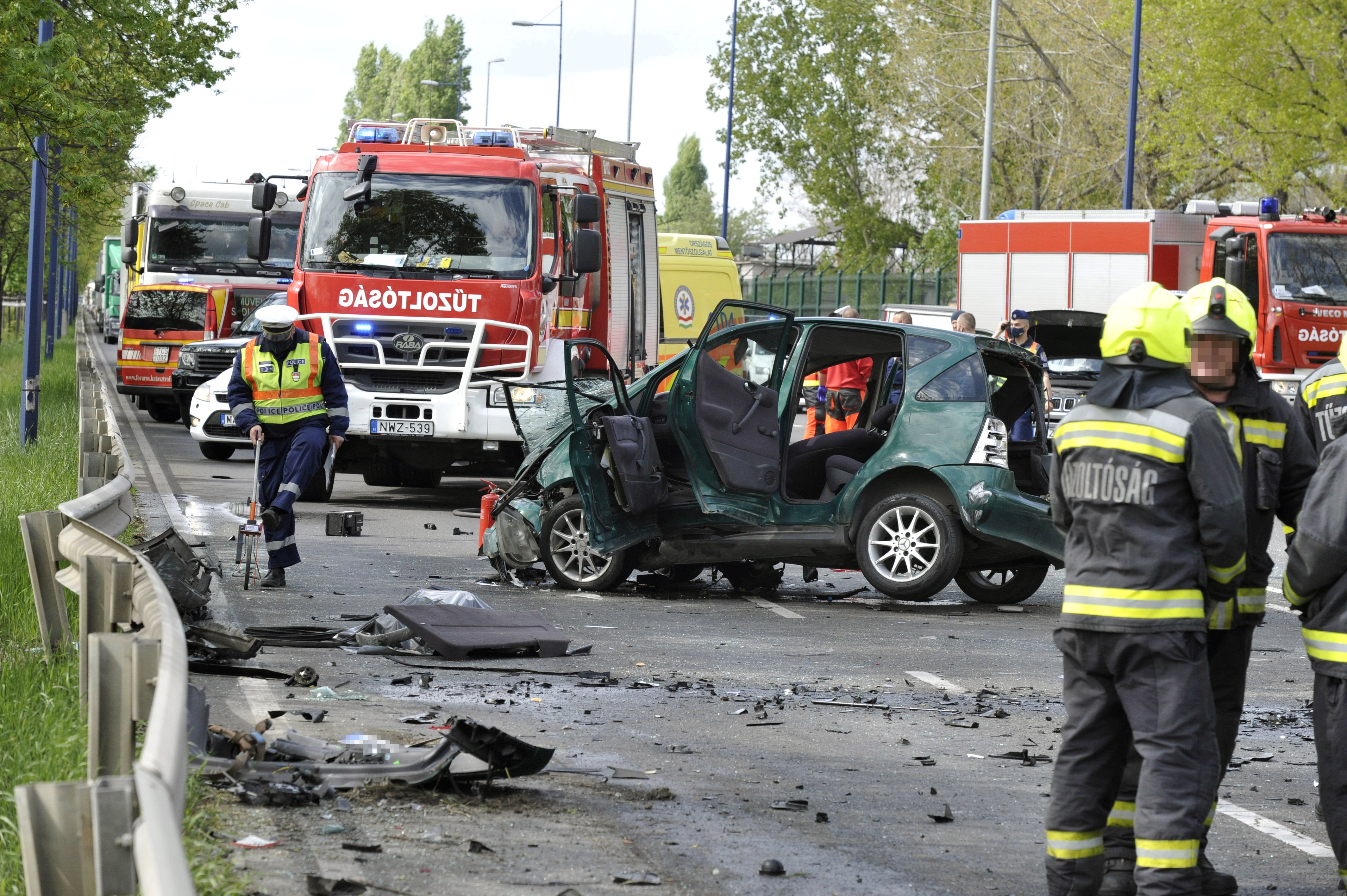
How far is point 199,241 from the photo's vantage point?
2519cm

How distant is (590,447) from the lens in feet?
33.4

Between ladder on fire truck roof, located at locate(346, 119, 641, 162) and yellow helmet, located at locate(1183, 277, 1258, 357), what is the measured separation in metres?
11.0

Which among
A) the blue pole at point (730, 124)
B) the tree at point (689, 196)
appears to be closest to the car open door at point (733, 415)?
the blue pole at point (730, 124)

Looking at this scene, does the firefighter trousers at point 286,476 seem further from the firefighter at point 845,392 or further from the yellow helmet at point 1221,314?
the yellow helmet at point 1221,314

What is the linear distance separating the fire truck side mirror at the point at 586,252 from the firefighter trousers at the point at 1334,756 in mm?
10783

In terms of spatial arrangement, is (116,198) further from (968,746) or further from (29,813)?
(29,813)

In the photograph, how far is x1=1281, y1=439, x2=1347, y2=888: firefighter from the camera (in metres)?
4.78

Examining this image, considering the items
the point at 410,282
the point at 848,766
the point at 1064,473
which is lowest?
the point at 848,766

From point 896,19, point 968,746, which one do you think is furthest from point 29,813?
point 896,19

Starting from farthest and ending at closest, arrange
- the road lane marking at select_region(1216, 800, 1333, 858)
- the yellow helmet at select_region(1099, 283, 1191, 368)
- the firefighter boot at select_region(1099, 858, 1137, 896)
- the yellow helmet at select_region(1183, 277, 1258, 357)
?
1. the road lane marking at select_region(1216, 800, 1333, 858)
2. the yellow helmet at select_region(1183, 277, 1258, 357)
3. the firefighter boot at select_region(1099, 858, 1137, 896)
4. the yellow helmet at select_region(1099, 283, 1191, 368)

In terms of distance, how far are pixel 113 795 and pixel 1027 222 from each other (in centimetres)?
2393

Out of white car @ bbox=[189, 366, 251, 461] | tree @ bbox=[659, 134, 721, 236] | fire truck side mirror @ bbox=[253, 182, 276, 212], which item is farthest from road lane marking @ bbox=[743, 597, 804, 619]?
tree @ bbox=[659, 134, 721, 236]

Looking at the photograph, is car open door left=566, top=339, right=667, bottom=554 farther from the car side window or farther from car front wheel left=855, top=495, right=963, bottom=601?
the car side window

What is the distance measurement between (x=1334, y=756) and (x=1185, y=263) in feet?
64.4
